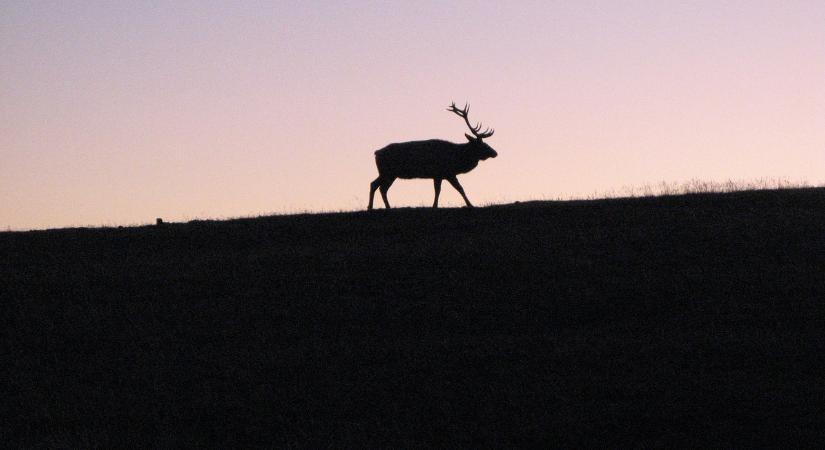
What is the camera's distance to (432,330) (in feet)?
51.0

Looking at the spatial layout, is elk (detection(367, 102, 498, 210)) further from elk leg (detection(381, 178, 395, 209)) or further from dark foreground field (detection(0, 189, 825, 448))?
dark foreground field (detection(0, 189, 825, 448))

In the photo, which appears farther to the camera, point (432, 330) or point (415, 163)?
point (415, 163)

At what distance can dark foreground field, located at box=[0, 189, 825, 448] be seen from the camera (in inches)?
452

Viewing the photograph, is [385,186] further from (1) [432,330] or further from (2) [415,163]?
(1) [432,330]

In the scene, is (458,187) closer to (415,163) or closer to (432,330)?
(415,163)

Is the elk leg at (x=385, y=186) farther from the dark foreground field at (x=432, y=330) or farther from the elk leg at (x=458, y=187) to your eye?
the dark foreground field at (x=432, y=330)

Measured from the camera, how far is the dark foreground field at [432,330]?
11484mm

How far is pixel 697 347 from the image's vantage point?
13.7 m

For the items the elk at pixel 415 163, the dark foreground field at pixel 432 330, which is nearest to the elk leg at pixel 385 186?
the elk at pixel 415 163

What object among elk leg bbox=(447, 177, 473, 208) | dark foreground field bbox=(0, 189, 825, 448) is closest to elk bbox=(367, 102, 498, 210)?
elk leg bbox=(447, 177, 473, 208)

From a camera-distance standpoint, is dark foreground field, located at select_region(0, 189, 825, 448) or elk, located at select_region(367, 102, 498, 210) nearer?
dark foreground field, located at select_region(0, 189, 825, 448)

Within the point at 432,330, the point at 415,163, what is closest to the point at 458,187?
the point at 415,163

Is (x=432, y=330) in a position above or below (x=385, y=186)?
below

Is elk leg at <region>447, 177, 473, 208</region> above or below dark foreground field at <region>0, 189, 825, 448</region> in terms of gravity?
above
